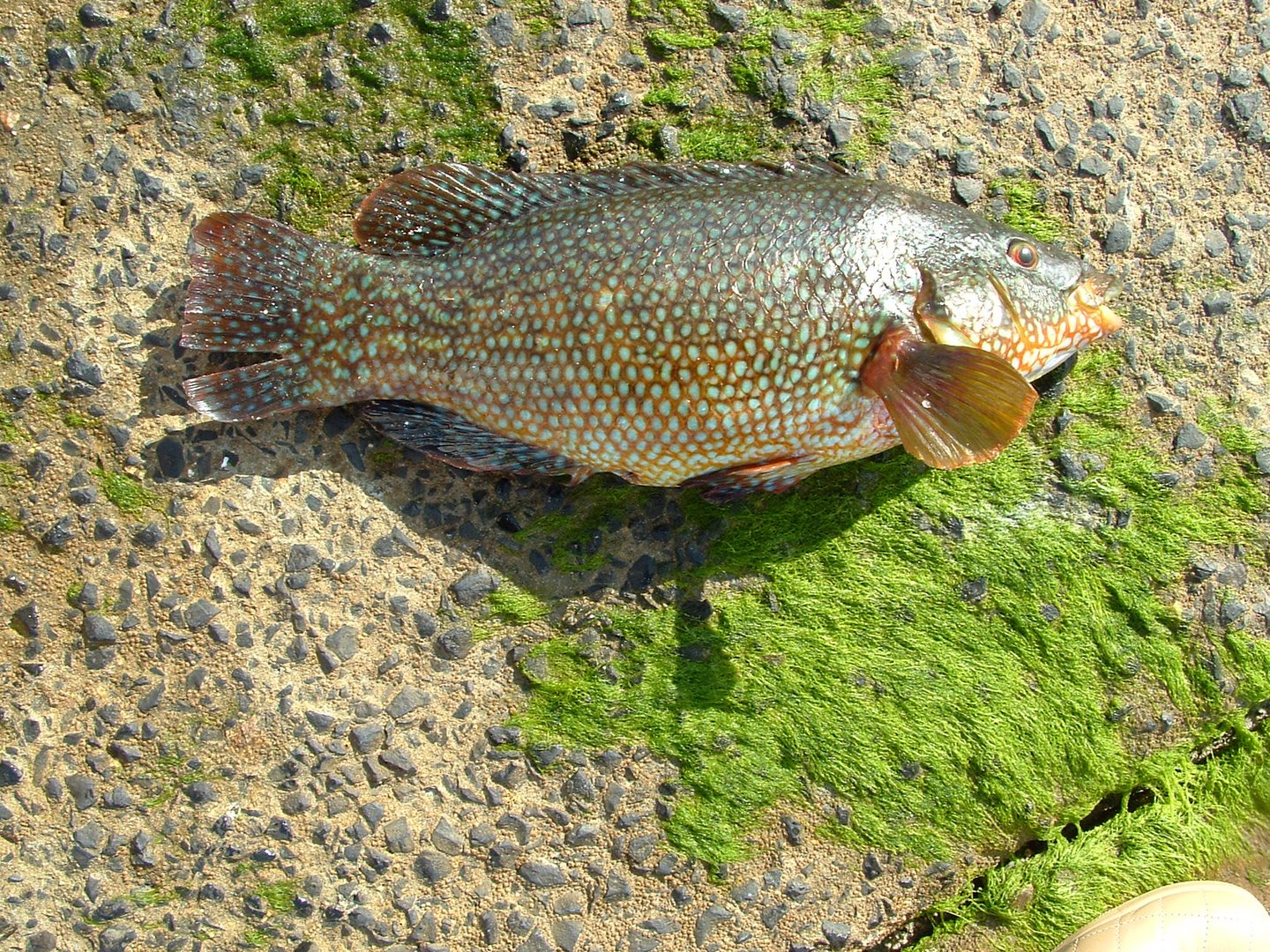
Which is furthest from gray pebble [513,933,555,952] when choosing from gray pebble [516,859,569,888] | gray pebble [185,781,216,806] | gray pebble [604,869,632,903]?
gray pebble [185,781,216,806]

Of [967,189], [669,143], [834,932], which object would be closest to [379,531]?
[669,143]

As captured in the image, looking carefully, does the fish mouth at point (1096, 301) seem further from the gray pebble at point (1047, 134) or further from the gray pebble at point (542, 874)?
the gray pebble at point (542, 874)

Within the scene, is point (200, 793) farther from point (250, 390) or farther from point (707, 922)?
point (707, 922)

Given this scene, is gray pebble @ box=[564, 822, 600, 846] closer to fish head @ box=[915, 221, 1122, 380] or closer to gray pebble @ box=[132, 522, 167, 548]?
gray pebble @ box=[132, 522, 167, 548]

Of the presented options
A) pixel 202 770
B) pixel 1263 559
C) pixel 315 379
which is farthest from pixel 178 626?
pixel 1263 559

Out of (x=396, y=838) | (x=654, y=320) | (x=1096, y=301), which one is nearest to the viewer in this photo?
(x=654, y=320)

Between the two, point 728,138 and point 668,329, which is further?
point 728,138

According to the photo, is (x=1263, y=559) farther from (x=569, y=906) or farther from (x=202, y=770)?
(x=202, y=770)
